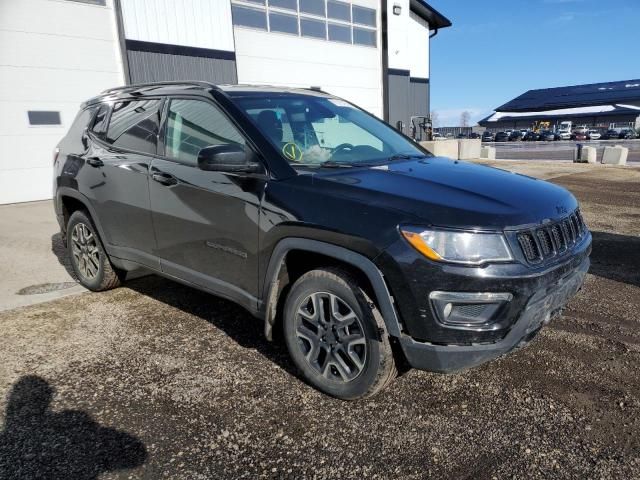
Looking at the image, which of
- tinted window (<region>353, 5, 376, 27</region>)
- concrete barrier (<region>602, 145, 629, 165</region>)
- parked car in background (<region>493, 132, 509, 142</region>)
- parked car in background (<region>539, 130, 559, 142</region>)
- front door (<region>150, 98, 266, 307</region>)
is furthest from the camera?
parked car in background (<region>493, 132, 509, 142</region>)

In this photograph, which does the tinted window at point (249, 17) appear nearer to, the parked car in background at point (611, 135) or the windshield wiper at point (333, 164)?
the windshield wiper at point (333, 164)

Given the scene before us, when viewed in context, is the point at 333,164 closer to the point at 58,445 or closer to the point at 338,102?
the point at 338,102

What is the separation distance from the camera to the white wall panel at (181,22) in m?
12.0

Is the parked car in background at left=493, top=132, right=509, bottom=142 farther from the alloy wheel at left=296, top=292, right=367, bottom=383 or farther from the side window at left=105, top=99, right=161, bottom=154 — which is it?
the alloy wheel at left=296, top=292, right=367, bottom=383

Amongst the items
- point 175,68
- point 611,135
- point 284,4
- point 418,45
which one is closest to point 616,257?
point 175,68

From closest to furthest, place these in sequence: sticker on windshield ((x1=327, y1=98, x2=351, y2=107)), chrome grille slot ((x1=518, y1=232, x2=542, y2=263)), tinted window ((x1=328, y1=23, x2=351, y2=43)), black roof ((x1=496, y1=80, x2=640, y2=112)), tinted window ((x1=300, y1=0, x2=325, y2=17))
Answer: chrome grille slot ((x1=518, y1=232, x2=542, y2=263)) < sticker on windshield ((x1=327, y1=98, x2=351, y2=107)) < tinted window ((x1=300, y1=0, x2=325, y2=17)) < tinted window ((x1=328, y1=23, x2=351, y2=43)) < black roof ((x1=496, y1=80, x2=640, y2=112))

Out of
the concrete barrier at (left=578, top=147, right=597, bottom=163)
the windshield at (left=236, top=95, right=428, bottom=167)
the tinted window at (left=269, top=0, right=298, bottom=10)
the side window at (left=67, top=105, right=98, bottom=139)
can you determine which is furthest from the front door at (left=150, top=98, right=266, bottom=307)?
the concrete barrier at (left=578, top=147, right=597, bottom=163)

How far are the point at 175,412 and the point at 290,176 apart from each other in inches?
58.9

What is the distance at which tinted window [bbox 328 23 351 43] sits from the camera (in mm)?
17156

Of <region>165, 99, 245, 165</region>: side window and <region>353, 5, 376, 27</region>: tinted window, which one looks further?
<region>353, 5, 376, 27</region>: tinted window

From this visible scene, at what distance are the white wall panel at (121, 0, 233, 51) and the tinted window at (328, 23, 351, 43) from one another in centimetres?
460

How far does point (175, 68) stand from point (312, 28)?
19.0ft

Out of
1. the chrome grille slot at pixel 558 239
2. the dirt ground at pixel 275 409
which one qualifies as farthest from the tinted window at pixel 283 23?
the chrome grille slot at pixel 558 239

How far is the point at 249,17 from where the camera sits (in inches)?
578
